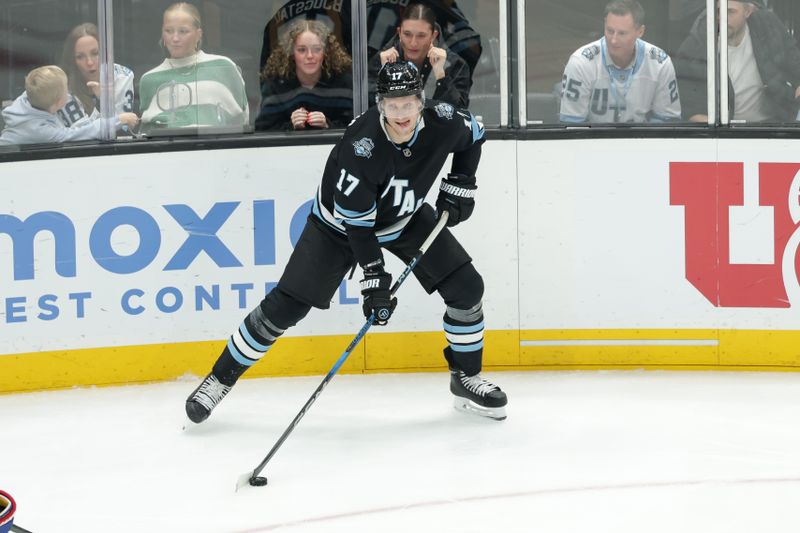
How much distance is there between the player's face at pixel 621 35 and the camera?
467 cm

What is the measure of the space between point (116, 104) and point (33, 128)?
31 cm

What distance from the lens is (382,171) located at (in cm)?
372

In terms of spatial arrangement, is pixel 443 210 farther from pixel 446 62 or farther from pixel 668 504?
pixel 668 504

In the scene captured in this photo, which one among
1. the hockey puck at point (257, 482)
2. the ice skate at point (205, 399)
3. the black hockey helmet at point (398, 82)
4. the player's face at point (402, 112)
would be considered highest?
the black hockey helmet at point (398, 82)

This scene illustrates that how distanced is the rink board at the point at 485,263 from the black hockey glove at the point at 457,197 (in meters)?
0.69

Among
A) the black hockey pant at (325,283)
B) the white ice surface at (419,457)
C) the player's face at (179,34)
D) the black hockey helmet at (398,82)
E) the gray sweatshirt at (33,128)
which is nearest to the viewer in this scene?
the white ice surface at (419,457)

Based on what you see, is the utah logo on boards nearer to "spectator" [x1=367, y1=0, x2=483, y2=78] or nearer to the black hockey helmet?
"spectator" [x1=367, y1=0, x2=483, y2=78]

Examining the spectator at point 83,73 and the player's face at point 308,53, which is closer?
the spectator at point 83,73

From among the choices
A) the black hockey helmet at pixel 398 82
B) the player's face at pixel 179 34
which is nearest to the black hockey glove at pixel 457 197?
the black hockey helmet at pixel 398 82

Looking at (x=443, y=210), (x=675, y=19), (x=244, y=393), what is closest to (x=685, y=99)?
(x=675, y=19)

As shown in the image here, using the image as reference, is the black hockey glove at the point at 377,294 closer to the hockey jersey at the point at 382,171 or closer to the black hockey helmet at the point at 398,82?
the hockey jersey at the point at 382,171

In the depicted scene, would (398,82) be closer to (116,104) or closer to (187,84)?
(187,84)

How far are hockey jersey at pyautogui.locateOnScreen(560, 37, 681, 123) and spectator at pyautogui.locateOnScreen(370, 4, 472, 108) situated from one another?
40 cm

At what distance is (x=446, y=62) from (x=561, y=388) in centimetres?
129
